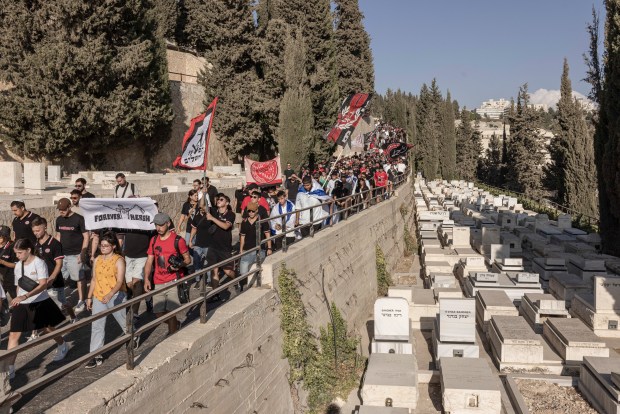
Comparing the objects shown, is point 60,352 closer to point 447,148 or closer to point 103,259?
point 103,259

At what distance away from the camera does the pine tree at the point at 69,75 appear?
2311cm

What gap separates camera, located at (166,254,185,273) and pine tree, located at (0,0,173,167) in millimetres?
19591

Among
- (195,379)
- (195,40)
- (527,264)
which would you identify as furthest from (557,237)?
(195,40)

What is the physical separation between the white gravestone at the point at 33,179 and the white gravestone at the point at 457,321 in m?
10.8

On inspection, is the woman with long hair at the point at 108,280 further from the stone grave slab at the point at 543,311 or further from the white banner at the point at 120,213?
the stone grave slab at the point at 543,311

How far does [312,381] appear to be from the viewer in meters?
9.50

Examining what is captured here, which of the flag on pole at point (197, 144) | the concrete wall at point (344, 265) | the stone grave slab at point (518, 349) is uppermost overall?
the flag on pole at point (197, 144)

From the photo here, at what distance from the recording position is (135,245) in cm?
738

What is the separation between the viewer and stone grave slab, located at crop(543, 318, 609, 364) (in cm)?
1193

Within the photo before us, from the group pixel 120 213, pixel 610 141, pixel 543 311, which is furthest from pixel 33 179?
pixel 610 141

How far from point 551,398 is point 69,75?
22.2m

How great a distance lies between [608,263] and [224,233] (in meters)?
16.4

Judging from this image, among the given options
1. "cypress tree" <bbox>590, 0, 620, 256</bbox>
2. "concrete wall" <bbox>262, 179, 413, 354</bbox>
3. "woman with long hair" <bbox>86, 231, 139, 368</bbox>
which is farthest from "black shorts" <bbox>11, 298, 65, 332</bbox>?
"cypress tree" <bbox>590, 0, 620, 256</bbox>

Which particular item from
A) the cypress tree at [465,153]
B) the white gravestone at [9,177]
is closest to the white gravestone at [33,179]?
the white gravestone at [9,177]
